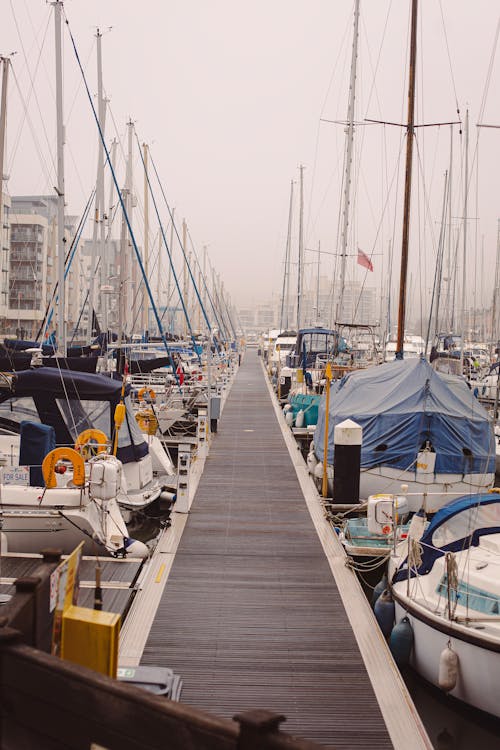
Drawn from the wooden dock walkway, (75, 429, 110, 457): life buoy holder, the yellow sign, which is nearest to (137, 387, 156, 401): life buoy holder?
the wooden dock walkway

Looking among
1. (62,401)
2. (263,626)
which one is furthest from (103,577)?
(62,401)

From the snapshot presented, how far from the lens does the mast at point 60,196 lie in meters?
18.1

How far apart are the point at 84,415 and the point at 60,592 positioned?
1000 cm

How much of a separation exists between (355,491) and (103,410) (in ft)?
18.1

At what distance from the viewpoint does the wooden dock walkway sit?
736 cm

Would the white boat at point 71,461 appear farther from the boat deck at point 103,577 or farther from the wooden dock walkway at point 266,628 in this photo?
the wooden dock walkway at point 266,628

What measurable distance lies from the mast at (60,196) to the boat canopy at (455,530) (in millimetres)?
11139

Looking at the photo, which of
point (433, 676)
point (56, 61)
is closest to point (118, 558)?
point (433, 676)

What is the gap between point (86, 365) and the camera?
707 inches

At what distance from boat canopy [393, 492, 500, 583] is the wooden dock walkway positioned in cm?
133

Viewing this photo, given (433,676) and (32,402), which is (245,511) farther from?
(433,676)

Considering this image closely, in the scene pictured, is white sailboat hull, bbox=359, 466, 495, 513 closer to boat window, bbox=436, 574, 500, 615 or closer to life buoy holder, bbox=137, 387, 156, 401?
boat window, bbox=436, 574, 500, 615

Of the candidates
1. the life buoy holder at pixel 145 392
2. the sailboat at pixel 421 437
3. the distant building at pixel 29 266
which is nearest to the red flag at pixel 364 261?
the life buoy holder at pixel 145 392

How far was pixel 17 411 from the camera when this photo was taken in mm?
15008
